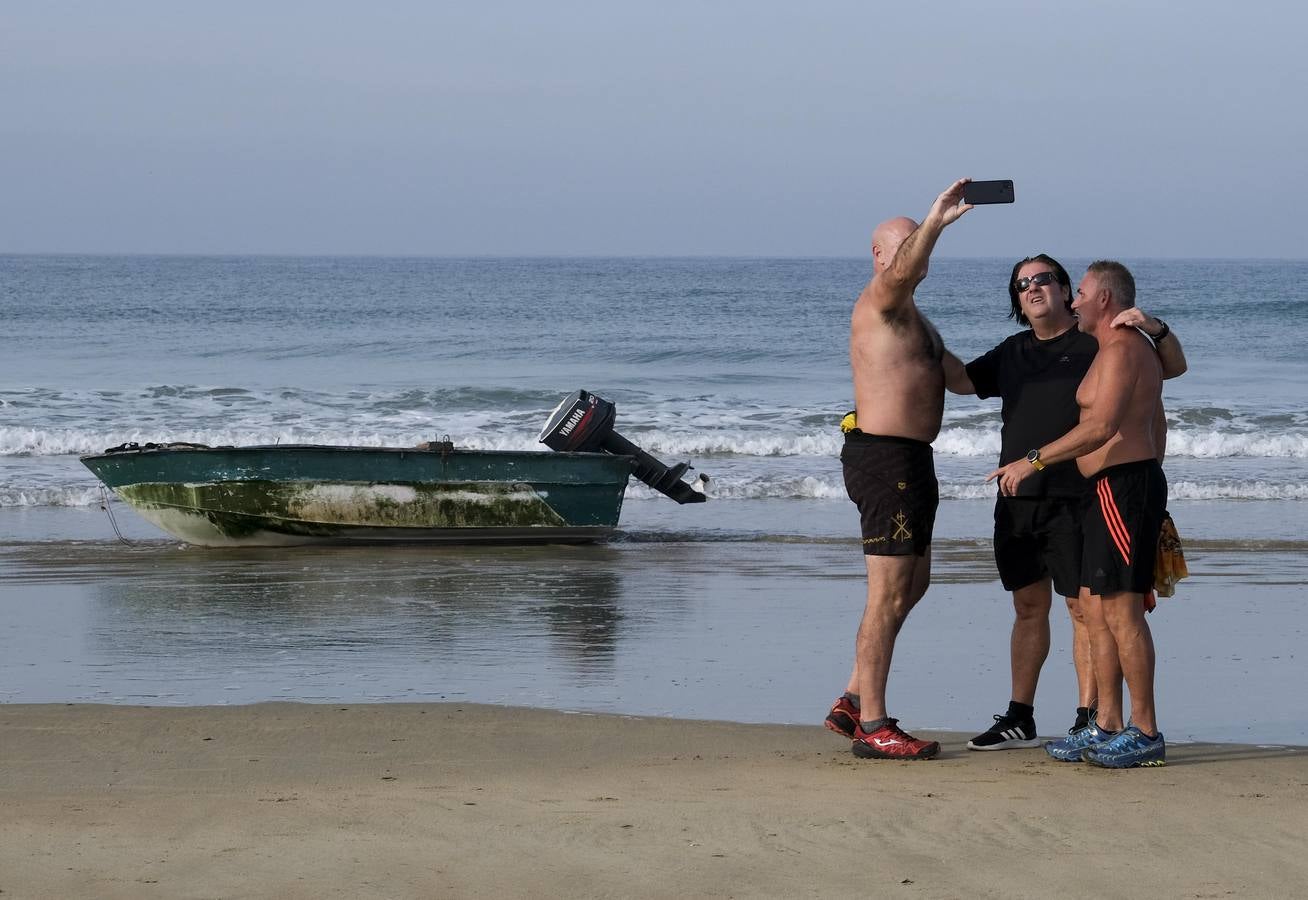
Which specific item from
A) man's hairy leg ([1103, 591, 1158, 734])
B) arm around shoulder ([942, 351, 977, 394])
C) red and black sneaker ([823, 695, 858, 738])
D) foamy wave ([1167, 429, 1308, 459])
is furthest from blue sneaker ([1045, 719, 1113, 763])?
foamy wave ([1167, 429, 1308, 459])

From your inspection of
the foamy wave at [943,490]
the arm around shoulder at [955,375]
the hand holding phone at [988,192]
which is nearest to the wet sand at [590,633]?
the arm around shoulder at [955,375]

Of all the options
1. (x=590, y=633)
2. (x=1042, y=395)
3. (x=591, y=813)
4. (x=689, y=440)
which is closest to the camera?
(x=591, y=813)

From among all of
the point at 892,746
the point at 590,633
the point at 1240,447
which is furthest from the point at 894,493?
the point at 1240,447

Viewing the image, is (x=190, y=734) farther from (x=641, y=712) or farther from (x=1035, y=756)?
(x=1035, y=756)

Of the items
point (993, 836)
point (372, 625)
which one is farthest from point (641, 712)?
point (372, 625)

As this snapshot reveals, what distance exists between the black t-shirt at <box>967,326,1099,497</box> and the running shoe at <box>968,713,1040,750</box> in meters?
0.76

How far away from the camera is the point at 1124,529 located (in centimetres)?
468

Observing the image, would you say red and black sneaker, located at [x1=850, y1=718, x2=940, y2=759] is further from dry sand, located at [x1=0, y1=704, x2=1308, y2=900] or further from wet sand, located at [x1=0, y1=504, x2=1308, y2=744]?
wet sand, located at [x1=0, y1=504, x2=1308, y2=744]

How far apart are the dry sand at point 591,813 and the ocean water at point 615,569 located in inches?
23.7

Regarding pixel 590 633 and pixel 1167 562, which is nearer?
pixel 1167 562

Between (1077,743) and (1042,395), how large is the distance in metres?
1.09

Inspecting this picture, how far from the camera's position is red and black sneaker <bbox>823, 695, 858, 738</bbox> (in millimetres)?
4973

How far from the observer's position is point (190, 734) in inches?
202

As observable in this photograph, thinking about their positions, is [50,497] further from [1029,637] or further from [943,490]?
[1029,637]
